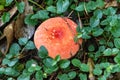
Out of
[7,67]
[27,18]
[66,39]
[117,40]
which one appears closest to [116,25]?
[117,40]

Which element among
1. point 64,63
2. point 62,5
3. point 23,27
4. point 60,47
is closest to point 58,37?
point 60,47

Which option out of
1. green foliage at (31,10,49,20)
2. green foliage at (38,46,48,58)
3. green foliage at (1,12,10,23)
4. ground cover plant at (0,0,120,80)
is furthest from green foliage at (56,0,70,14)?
green foliage at (1,12,10,23)

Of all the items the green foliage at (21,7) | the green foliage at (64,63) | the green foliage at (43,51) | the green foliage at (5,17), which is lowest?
the green foliage at (64,63)

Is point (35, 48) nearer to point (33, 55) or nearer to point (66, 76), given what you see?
point (33, 55)

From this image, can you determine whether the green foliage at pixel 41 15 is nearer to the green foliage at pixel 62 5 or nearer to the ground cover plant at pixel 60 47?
the ground cover plant at pixel 60 47

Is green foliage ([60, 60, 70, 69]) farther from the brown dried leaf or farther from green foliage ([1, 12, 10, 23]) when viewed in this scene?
green foliage ([1, 12, 10, 23])

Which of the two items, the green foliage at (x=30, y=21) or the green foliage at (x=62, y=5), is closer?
the green foliage at (x=62, y=5)

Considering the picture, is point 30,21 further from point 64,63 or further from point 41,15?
point 64,63

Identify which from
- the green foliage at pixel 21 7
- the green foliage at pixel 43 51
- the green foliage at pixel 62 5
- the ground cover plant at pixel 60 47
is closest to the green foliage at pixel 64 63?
the ground cover plant at pixel 60 47
